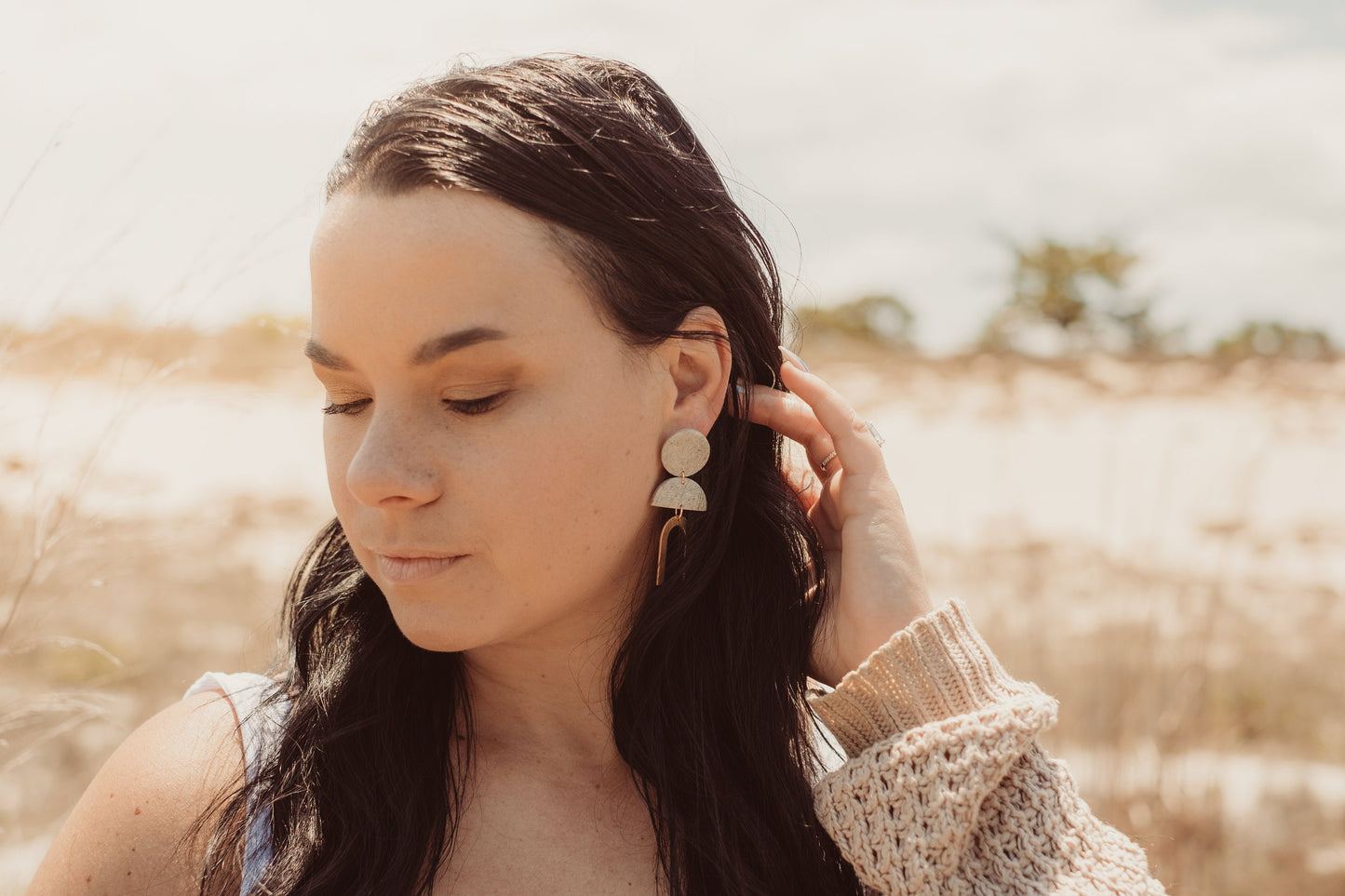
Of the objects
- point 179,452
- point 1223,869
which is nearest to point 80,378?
point 1223,869

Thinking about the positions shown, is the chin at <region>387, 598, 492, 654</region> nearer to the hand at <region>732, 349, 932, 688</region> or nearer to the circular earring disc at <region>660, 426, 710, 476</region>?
the circular earring disc at <region>660, 426, 710, 476</region>

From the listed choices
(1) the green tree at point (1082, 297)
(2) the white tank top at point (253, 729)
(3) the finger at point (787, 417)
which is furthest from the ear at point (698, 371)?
(1) the green tree at point (1082, 297)

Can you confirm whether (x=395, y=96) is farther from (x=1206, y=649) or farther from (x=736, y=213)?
(x=1206, y=649)

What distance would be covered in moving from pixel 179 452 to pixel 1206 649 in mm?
10213

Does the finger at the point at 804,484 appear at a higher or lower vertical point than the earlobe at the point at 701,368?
lower

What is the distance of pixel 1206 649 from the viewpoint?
4.28 metres

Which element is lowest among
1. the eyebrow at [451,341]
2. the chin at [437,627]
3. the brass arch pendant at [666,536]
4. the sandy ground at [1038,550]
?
the sandy ground at [1038,550]

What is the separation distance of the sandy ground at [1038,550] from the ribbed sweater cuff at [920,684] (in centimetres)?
115

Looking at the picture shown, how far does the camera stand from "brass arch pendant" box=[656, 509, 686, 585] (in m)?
1.87

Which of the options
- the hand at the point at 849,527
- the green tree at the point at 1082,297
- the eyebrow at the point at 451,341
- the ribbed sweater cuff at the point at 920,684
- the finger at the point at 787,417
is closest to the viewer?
the eyebrow at the point at 451,341

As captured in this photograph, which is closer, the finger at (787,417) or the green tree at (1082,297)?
the finger at (787,417)

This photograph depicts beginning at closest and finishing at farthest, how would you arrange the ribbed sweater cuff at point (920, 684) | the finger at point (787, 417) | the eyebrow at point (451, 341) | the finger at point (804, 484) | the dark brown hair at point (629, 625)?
the eyebrow at point (451, 341) → the dark brown hair at point (629, 625) → the ribbed sweater cuff at point (920, 684) → the finger at point (787, 417) → the finger at point (804, 484)

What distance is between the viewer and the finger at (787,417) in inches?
79.9

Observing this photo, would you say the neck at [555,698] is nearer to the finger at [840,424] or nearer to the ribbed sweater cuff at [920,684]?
the ribbed sweater cuff at [920,684]
